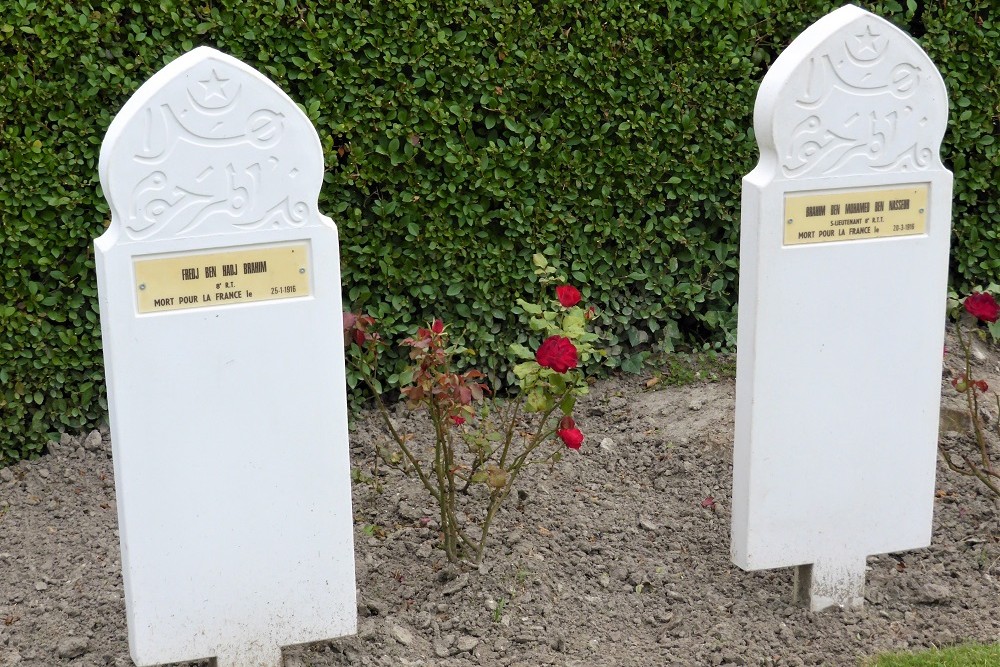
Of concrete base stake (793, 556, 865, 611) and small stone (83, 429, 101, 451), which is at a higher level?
small stone (83, 429, 101, 451)

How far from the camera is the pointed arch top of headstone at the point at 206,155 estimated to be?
2.88 meters

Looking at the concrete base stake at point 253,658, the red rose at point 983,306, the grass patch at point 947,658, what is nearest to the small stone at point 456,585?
the concrete base stake at point 253,658

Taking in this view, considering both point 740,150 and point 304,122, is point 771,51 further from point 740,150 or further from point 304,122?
point 304,122

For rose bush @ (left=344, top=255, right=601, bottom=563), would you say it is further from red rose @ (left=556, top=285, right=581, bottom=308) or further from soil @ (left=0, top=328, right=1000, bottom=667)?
soil @ (left=0, top=328, right=1000, bottom=667)

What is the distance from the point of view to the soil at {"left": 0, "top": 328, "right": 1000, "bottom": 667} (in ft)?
11.6

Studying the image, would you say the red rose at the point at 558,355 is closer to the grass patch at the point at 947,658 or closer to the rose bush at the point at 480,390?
the rose bush at the point at 480,390

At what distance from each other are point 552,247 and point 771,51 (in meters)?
1.33

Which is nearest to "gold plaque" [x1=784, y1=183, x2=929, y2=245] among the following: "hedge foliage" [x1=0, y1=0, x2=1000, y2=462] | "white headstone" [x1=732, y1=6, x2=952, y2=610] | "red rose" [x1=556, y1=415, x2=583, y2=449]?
"white headstone" [x1=732, y1=6, x2=952, y2=610]

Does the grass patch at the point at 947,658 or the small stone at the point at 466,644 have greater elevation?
the small stone at the point at 466,644

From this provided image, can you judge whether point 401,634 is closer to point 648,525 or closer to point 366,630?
point 366,630

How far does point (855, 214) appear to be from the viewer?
3430 millimetres

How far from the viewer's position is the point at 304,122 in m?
3.03

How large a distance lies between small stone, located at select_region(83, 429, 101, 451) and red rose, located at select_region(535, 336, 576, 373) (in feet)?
7.28

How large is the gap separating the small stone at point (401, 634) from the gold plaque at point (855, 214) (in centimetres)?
157
